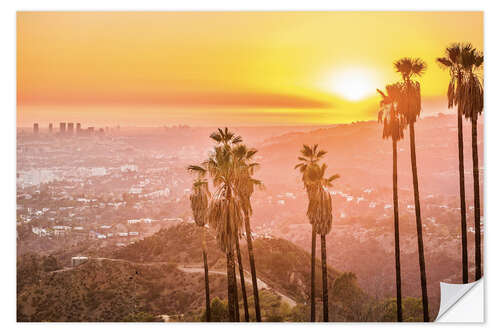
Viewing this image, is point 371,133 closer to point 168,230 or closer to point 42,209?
point 168,230

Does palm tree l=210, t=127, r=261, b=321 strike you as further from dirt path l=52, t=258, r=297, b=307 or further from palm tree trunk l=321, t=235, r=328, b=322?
palm tree trunk l=321, t=235, r=328, b=322

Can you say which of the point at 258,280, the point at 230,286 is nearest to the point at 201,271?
the point at 258,280

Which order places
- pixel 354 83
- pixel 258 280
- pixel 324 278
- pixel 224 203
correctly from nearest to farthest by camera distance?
pixel 224 203
pixel 324 278
pixel 354 83
pixel 258 280

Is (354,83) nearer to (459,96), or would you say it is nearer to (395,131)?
(395,131)

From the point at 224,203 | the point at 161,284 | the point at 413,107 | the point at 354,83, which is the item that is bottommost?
the point at 161,284

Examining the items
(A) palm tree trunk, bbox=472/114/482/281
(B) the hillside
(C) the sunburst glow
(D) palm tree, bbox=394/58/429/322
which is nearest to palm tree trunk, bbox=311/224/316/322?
(B) the hillside

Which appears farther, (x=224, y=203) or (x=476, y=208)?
(x=476, y=208)
